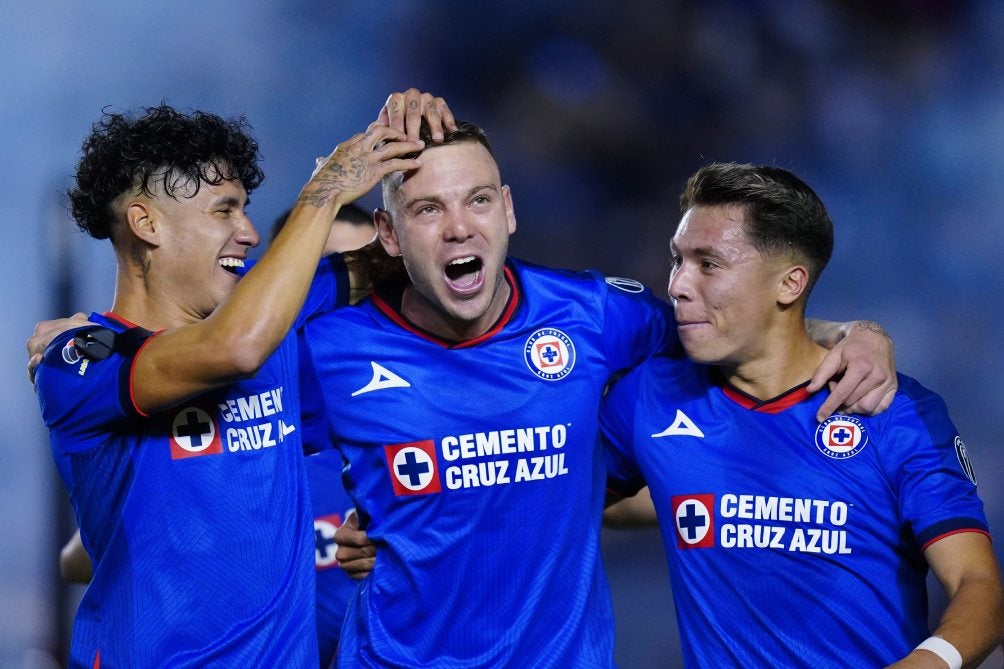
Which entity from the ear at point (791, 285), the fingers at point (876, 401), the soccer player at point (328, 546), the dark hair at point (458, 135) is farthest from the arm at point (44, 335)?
the fingers at point (876, 401)

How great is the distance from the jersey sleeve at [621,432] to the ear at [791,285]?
0.46 metres

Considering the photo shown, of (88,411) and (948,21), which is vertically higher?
(948,21)

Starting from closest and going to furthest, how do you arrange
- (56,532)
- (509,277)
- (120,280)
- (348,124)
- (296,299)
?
(296,299), (120,280), (509,277), (56,532), (348,124)

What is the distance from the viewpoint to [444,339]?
3.02m

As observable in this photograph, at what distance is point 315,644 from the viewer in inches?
114

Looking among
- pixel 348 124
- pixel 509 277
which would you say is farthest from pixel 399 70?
pixel 509 277

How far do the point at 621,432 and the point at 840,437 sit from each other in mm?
612

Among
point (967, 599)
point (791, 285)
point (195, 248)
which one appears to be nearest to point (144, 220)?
point (195, 248)

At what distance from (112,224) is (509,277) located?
1100 mm

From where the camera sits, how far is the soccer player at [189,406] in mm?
2469

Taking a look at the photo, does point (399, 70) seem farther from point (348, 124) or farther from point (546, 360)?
point (546, 360)

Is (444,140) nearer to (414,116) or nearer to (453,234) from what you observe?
(414,116)

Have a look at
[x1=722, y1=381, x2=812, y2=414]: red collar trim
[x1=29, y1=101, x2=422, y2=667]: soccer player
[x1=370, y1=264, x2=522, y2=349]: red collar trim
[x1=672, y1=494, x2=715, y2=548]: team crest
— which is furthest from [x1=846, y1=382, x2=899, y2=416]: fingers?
[x1=29, y1=101, x2=422, y2=667]: soccer player

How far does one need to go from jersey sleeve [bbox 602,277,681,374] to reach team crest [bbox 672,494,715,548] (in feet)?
1.45
